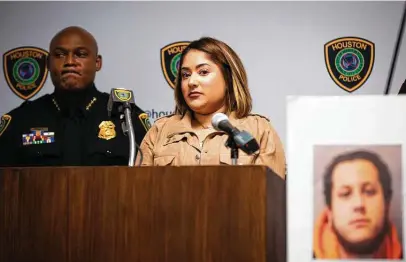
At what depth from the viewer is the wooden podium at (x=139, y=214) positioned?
1753mm

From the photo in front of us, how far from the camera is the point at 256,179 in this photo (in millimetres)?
1752

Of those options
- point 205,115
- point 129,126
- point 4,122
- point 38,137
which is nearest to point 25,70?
point 4,122

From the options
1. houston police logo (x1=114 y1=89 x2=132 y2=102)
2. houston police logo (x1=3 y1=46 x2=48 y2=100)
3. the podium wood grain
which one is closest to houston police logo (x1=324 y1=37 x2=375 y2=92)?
Answer: houston police logo (x1=114 y1=89 x2=132 y2=102)

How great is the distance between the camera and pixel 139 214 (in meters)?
1.80

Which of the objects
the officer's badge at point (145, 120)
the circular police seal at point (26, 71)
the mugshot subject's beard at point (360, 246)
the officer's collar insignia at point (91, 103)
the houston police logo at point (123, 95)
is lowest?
the mugshot subject's beard at point (360, 246)

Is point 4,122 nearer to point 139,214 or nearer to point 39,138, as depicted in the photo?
point 39,138

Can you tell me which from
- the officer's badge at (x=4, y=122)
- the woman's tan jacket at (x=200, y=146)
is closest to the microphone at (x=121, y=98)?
the woman's tan jacket at (x=200, y=146)

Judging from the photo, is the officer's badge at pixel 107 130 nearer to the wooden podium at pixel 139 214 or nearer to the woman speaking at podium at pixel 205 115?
the woman speaking at podium at pixel 205 115

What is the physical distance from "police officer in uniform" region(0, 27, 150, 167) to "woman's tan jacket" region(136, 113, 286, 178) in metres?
0.48

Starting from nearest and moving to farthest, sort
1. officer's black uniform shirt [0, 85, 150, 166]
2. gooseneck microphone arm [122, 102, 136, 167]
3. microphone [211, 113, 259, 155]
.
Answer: microphone [211, 113, 259, 155] < gooseneck microphone arm [122, 102, 136, 167] < officer's black uniform shirt [0, 85, 150, 166]

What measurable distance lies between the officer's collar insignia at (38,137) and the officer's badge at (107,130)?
24 cm

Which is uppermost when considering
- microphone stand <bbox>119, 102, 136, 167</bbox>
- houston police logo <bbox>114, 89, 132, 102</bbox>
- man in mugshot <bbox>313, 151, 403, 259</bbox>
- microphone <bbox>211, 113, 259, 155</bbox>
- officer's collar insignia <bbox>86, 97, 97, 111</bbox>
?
officer's collar insignia <bbox>86, 97, 97, 111</bbox>

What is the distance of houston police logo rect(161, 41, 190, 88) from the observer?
3.53 m

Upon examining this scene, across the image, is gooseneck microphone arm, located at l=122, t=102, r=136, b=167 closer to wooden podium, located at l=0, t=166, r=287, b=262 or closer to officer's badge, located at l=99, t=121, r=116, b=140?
wooden podium, located at l=0, t=166, r=287, b=262
